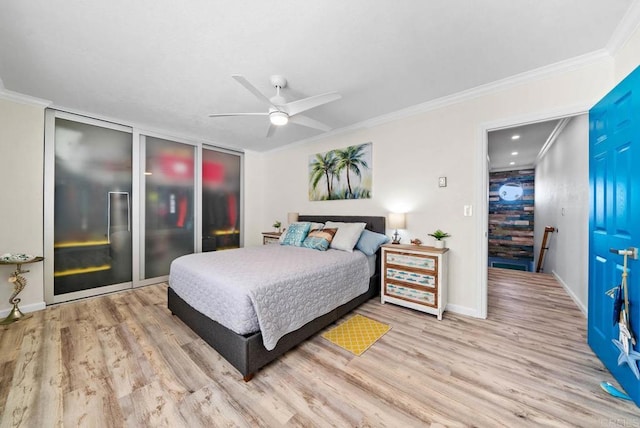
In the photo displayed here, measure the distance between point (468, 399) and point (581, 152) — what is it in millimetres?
3697

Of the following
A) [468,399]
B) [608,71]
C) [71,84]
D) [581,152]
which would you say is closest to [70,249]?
[71,84]

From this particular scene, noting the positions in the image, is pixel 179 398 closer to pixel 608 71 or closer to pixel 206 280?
pixel 206 280

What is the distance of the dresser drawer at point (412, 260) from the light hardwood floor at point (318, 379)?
1.99ft

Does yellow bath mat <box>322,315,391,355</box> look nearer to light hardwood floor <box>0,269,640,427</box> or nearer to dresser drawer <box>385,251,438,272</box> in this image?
light hardwood floor <box>0,269,640,427</box>

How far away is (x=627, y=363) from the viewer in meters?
1.52

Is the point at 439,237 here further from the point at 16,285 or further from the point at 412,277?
the point at 16,285

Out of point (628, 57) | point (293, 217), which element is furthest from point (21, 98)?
point (628, 57)

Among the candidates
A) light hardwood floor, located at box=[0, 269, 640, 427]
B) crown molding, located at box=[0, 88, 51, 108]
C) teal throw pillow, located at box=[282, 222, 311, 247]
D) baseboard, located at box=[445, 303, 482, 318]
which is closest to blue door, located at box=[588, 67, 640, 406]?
light hardwood floor, located at box=[0, 269, 640, 427]

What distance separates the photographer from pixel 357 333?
241 cm

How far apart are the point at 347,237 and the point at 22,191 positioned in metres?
4.05

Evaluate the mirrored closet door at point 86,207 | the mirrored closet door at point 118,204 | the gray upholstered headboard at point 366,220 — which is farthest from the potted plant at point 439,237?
the mirrored closet door at point 86,207

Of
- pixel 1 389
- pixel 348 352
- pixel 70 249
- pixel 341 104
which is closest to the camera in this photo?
pixel 1 389

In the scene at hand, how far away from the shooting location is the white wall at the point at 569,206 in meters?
3.09

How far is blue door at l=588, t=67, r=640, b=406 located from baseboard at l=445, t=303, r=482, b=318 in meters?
0.87
